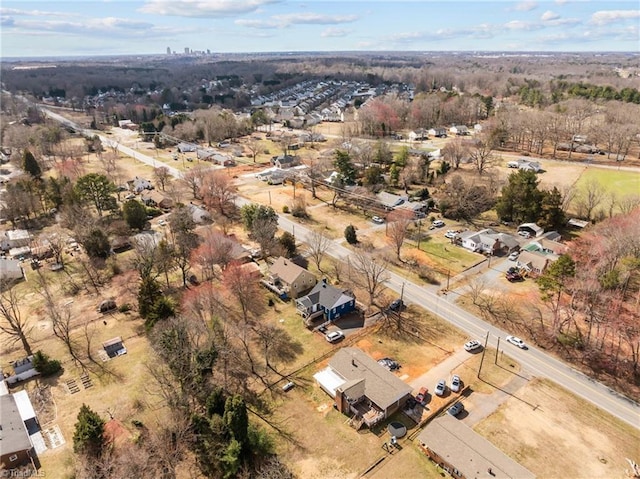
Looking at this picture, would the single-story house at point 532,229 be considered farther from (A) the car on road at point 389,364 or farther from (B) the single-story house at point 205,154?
(B) the single-story house at point 205,154

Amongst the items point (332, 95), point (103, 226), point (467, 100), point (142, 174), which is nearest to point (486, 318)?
point (103, 226)

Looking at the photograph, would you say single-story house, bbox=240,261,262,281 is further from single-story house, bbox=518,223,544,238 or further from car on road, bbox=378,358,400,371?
single-story house, bbox=518,223,544,238

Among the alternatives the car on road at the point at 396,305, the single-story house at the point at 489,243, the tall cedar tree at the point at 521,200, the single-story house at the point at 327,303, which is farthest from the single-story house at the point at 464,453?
the tall cedar tree at the point at 521,200

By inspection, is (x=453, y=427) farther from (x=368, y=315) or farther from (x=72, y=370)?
(x=72, y=370)

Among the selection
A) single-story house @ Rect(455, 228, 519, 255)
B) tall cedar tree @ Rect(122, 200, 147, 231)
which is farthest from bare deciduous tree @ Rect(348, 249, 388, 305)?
tall cedar tree @ Rect(122, 200, 147, 231)

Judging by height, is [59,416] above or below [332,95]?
below
